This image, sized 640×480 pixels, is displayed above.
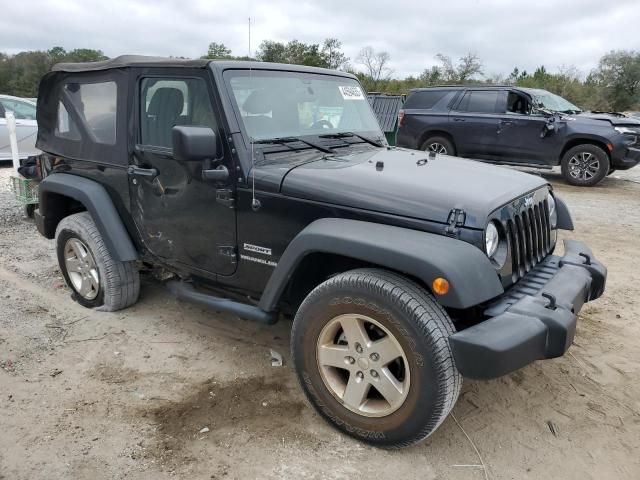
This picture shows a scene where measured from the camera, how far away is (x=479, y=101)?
10.8 m

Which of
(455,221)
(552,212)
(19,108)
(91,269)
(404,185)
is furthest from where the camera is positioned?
(19,108)

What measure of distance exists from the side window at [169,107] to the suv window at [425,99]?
8.69m

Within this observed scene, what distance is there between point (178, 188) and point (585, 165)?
8.97m

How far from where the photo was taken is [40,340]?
3.76m

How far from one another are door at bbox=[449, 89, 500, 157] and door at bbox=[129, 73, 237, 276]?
847cm

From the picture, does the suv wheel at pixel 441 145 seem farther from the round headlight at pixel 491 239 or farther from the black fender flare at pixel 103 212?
the round headlight at pixel 491 239

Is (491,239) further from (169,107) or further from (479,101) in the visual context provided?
(479,101)

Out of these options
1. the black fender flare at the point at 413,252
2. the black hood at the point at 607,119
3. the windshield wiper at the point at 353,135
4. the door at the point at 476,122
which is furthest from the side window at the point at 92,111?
the black hood at the point at 607,119

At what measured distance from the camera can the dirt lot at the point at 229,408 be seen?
2566 millimetres

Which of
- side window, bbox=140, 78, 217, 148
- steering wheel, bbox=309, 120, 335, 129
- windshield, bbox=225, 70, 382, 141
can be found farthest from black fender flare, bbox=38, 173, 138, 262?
steering wheel, bbox=309, 120, 335, 129

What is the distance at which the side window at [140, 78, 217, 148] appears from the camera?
10.5ft

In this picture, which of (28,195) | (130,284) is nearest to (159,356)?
(130,284)

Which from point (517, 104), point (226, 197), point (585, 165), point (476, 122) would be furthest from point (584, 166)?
point (226, 197)

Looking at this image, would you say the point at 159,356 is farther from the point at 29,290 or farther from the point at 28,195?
the point at 28,195
